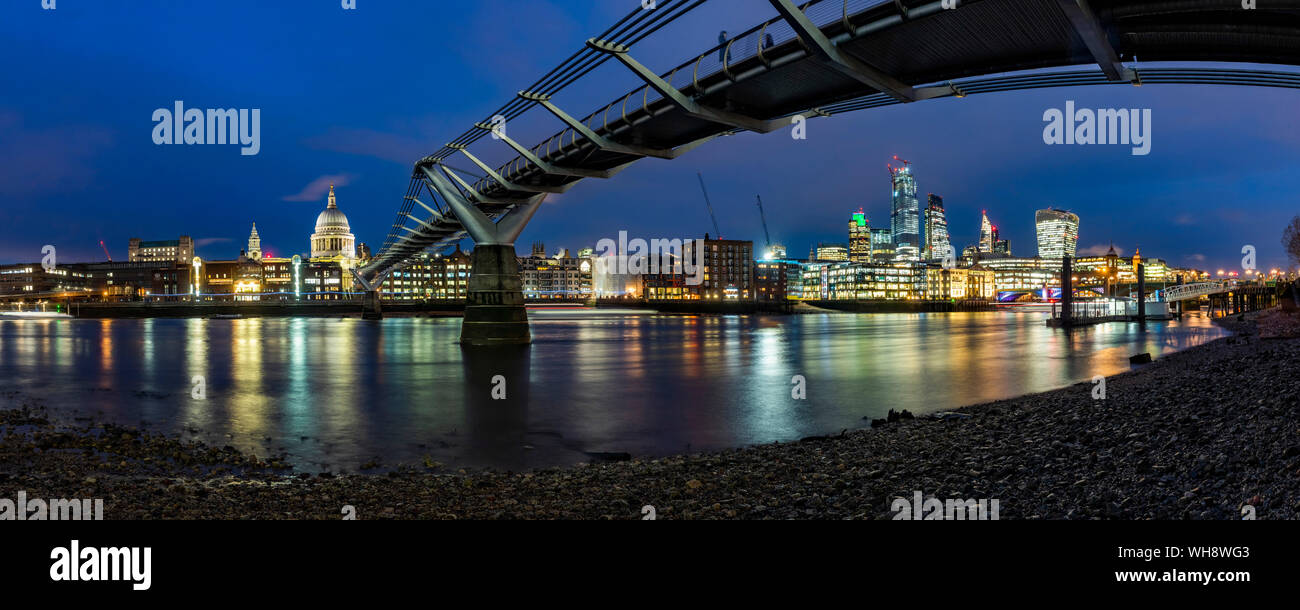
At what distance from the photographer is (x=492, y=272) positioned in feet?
158

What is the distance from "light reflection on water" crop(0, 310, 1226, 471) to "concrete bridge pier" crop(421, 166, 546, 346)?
2.70 metres

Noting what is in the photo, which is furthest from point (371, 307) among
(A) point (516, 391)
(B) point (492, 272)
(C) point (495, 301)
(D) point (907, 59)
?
(D) point (907, 59)

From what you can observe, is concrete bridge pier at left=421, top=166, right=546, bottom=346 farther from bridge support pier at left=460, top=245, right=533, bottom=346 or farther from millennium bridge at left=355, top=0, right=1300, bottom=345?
millennium bridge at left=355, top=0, right=1300, bottom=345

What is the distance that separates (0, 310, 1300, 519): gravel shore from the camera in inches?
313

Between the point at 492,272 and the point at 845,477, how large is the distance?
40.6m

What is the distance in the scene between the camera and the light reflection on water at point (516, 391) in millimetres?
17969

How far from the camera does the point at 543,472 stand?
42.0 ft

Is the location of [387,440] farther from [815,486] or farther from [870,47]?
[870,47]

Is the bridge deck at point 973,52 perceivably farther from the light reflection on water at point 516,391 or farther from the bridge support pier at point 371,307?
the bridge support pier at point 371,307

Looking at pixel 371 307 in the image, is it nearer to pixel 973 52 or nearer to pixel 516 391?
pixel 516 391

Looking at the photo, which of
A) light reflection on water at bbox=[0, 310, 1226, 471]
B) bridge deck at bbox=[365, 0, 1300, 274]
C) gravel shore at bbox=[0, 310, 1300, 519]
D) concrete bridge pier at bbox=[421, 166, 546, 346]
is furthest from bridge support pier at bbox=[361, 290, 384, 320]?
gravel shore at bbox=[0, 310, 1300, 519]

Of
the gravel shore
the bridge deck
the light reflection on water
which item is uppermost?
the bridge deck

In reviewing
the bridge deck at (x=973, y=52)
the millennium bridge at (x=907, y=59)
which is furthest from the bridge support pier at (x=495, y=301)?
the bridge deck at (x=973, y=52)
